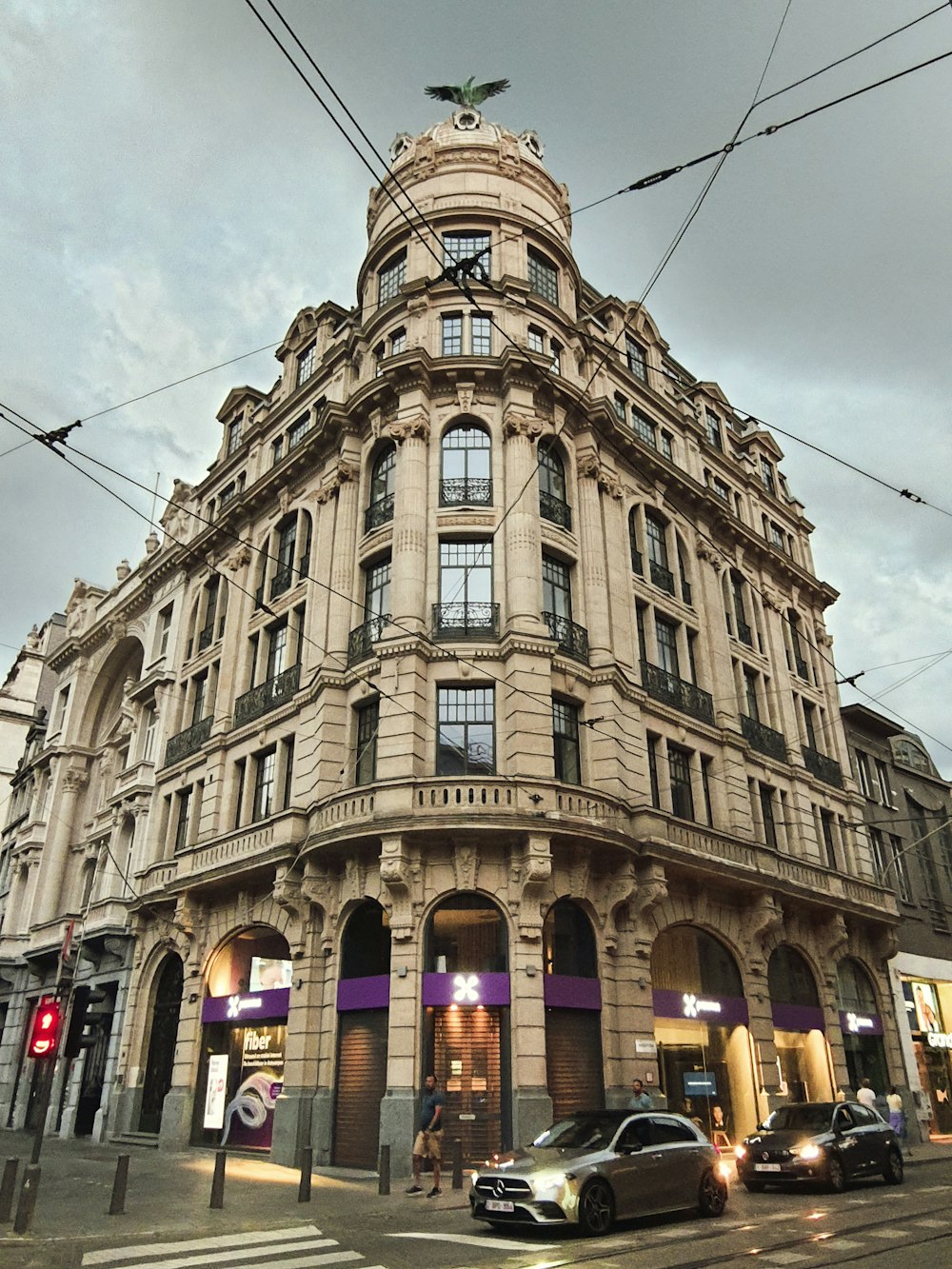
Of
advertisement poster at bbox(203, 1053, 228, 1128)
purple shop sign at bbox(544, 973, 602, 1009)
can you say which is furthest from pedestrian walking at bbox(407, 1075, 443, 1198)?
advertisement poster at bbox(203, 1053, 228, 1128)

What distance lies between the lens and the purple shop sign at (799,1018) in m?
27.4

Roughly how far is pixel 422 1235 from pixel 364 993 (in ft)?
29.2

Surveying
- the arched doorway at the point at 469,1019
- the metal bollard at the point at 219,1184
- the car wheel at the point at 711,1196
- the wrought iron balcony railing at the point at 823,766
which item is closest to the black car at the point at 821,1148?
the car wheel at the point at 711,1196

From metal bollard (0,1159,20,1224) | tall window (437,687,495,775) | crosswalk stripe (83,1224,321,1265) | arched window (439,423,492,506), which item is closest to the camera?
crosswalk stripe (83,1224,321,1265)

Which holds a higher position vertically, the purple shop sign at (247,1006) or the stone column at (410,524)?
the stone column at (410,524)

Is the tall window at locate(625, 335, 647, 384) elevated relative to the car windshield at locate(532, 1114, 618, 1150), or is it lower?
elevated

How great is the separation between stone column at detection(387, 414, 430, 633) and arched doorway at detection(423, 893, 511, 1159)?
7.42 m

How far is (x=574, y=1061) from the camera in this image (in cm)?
2066

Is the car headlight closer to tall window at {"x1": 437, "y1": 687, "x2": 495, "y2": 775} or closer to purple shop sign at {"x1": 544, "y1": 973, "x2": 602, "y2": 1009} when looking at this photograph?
purple shop sign at {"x1": 544, "y1": 973, "x2": 602, "y2": 1009}

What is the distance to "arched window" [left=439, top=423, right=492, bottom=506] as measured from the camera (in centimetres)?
2547

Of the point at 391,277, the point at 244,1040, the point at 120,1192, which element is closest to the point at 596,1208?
the point at 120,1192

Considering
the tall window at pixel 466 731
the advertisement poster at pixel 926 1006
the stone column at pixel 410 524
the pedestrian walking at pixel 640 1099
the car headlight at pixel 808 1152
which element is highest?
the stone column at pixel 410 524

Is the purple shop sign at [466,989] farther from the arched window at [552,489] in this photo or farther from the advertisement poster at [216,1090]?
the arched window at [552,489]

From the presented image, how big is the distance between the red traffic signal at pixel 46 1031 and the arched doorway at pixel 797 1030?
21.3 metres
